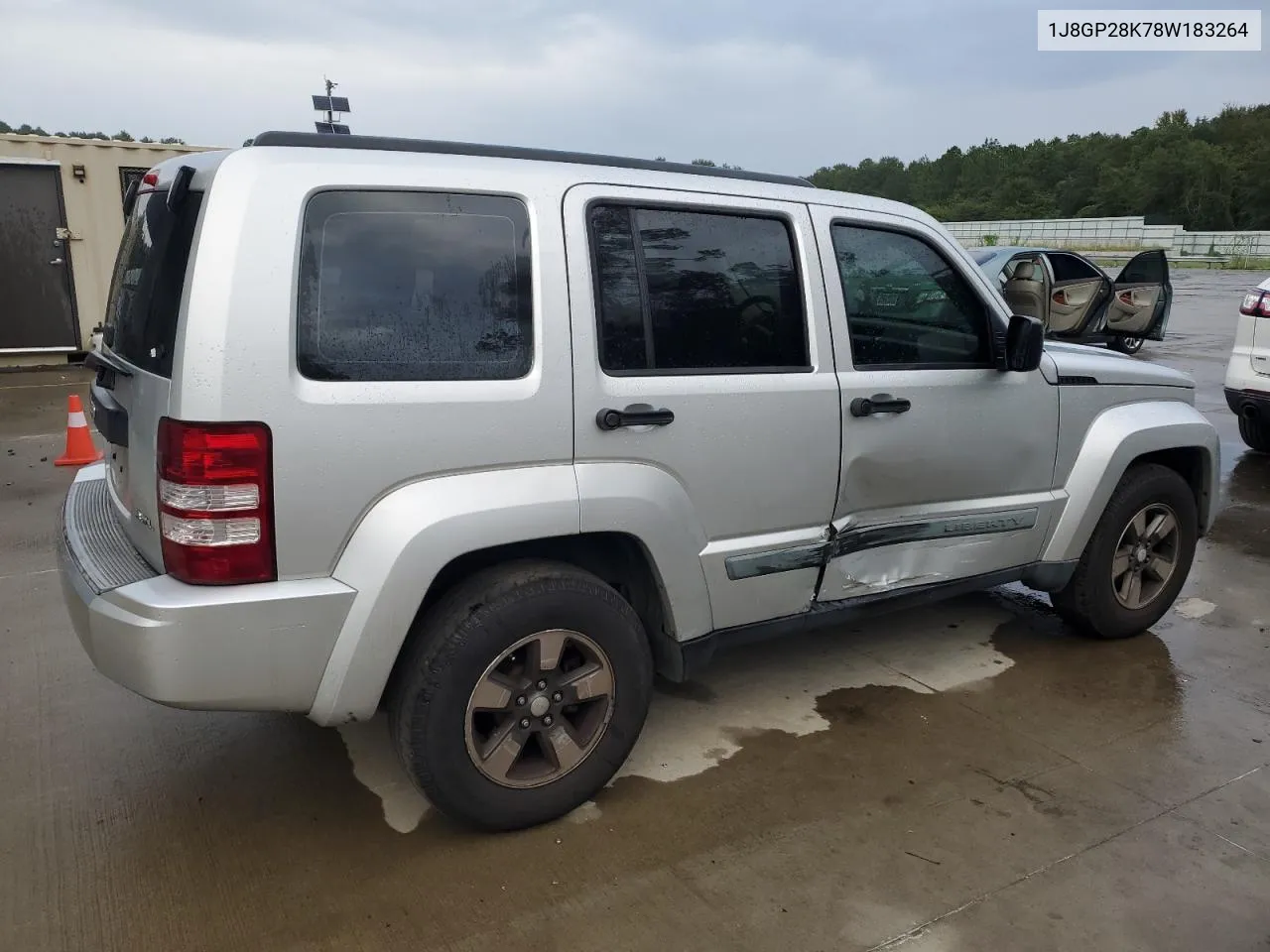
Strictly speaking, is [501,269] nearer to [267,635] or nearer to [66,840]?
[267,635]

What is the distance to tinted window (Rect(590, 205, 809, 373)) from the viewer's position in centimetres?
282

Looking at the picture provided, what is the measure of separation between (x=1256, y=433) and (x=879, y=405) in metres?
6.45

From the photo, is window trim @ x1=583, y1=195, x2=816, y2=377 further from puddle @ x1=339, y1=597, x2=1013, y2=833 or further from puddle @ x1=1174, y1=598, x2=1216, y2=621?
puddle @ x1=1174, y1=598, x2=1216, y2=621

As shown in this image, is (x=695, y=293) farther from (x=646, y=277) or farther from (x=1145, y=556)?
(x=1145, y=556)

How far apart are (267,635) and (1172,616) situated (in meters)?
4.26

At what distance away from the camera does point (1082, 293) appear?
12312 millimetres

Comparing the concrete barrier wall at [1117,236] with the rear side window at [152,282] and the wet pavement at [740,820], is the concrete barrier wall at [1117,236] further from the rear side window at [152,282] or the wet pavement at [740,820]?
the rear side window at [152,282]

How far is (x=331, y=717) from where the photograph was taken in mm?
2537

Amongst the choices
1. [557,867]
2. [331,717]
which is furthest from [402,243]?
[557,867]

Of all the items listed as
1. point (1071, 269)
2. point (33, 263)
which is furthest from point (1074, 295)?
point (33, 263)

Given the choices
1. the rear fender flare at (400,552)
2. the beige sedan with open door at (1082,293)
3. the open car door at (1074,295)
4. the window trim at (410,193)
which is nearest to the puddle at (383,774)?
the rear fender flare at (400,552)

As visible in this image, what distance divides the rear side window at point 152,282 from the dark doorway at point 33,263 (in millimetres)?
9744

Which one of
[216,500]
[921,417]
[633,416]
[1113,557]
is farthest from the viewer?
[1113,557]

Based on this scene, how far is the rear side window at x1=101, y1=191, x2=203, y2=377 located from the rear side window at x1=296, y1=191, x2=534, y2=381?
1.12 ft
